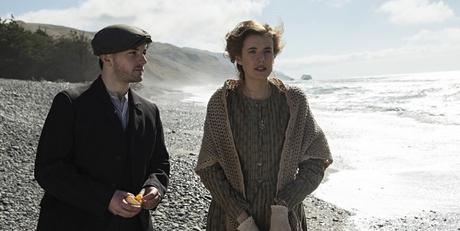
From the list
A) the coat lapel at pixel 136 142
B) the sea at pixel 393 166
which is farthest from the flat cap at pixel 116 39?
the sea at pixel 393 166

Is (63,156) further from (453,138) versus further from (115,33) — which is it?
(453,138)

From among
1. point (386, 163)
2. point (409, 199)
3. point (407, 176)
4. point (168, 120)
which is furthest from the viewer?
point (168, 120)

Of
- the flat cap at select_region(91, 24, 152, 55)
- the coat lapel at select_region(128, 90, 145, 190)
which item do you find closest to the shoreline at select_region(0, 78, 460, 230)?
the coat lapel at select_region(128, 90, 145, 190)

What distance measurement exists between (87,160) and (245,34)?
1.19m

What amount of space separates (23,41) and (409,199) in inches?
1443

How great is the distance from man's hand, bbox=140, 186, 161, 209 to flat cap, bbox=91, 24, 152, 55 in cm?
78

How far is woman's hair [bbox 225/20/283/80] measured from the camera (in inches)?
122

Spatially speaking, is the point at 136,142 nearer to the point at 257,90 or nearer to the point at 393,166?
the point at 257,90

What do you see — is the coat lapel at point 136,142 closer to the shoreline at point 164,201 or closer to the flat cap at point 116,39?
the flat cap at point 116,39

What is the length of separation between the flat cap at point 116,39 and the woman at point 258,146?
630 mm

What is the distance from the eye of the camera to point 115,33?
2.77 m

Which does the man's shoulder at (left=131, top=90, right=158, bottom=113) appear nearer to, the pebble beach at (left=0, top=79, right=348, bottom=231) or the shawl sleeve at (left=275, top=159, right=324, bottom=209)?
the shawl sleeve at (left=275, top=159, right=324, bottom=209)

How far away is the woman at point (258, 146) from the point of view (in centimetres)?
299

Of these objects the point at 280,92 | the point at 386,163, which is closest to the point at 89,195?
the point at 280,92
